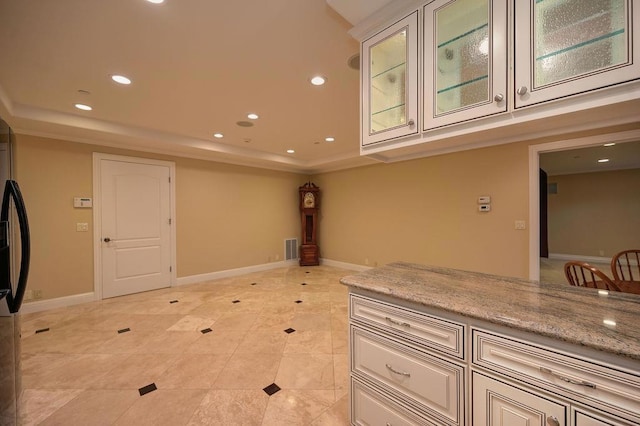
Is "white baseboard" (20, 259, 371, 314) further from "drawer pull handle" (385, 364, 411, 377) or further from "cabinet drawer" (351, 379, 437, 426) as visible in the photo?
"drawer pull handle" (385, 364, 411, 377)

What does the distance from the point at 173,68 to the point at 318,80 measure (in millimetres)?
1283

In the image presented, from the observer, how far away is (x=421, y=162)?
13.8ft

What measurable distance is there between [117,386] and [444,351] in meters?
2.35

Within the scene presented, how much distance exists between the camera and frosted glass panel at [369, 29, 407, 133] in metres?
1.51

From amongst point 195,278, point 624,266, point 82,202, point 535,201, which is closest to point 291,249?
point 195,278

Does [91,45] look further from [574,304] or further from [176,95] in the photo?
[574,304]

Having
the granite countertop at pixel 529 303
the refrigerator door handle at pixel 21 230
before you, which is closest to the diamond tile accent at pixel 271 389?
the granite countertop at pixel 529 303

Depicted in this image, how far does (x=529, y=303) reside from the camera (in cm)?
107

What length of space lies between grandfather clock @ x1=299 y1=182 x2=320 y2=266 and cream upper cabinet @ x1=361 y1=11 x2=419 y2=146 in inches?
171

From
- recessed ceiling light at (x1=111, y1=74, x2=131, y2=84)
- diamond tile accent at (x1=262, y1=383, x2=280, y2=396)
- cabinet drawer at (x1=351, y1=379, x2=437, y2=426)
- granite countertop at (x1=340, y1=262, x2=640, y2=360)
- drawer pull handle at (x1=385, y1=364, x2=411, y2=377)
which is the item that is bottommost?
diamond tile accent at (x1=262, y1=383, x2=280, y2=396)

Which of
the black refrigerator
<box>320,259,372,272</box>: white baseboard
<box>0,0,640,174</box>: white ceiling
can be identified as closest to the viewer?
the black refrigerator

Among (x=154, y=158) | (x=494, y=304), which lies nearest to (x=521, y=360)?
(x=494, y=304)

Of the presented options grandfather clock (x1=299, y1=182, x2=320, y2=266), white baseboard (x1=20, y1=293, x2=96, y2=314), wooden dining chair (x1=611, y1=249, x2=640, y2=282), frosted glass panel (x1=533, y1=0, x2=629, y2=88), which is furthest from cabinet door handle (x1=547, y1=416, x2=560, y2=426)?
grandfather clock (x1=299, y1=182, x2=320, y2=266)

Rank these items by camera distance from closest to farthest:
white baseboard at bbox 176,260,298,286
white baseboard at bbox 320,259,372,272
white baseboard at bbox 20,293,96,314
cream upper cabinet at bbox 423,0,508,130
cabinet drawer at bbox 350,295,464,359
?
cabinet drawer at bbox 350,295,464,359 < cream upper cabinet at bbox 423,0,508,130 < white baseboard at bbox 20,293,96,314 < white baseboard at bbox 176,260,298,286 < white baseboard at bbox 320,259,372,272
